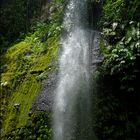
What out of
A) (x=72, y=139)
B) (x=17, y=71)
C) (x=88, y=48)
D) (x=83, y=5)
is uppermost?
(x=83, y=5)

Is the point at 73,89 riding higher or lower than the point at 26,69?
lower

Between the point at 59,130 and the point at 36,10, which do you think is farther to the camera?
the point at 36,10

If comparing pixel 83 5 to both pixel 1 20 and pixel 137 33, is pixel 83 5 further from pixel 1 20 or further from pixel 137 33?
pixel 1 20

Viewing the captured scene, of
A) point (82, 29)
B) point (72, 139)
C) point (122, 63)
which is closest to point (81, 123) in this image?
point (72, 139)

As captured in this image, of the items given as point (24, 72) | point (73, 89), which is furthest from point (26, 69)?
point (73, 89)

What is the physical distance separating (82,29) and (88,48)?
0.82 metres

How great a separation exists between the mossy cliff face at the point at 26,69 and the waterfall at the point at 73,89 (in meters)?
0.33

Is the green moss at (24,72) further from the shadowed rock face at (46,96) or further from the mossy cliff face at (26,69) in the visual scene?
the shadowed rock face at (46,96)

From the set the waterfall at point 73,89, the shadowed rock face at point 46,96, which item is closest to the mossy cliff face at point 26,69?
the shadowed rock face at point 46,96

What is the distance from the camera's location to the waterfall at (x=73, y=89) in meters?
6.64

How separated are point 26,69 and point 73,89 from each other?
1543 mm

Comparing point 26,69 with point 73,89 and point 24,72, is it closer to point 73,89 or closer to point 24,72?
point 24,72

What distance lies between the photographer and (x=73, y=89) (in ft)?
23.3

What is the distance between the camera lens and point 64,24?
27.9ft
